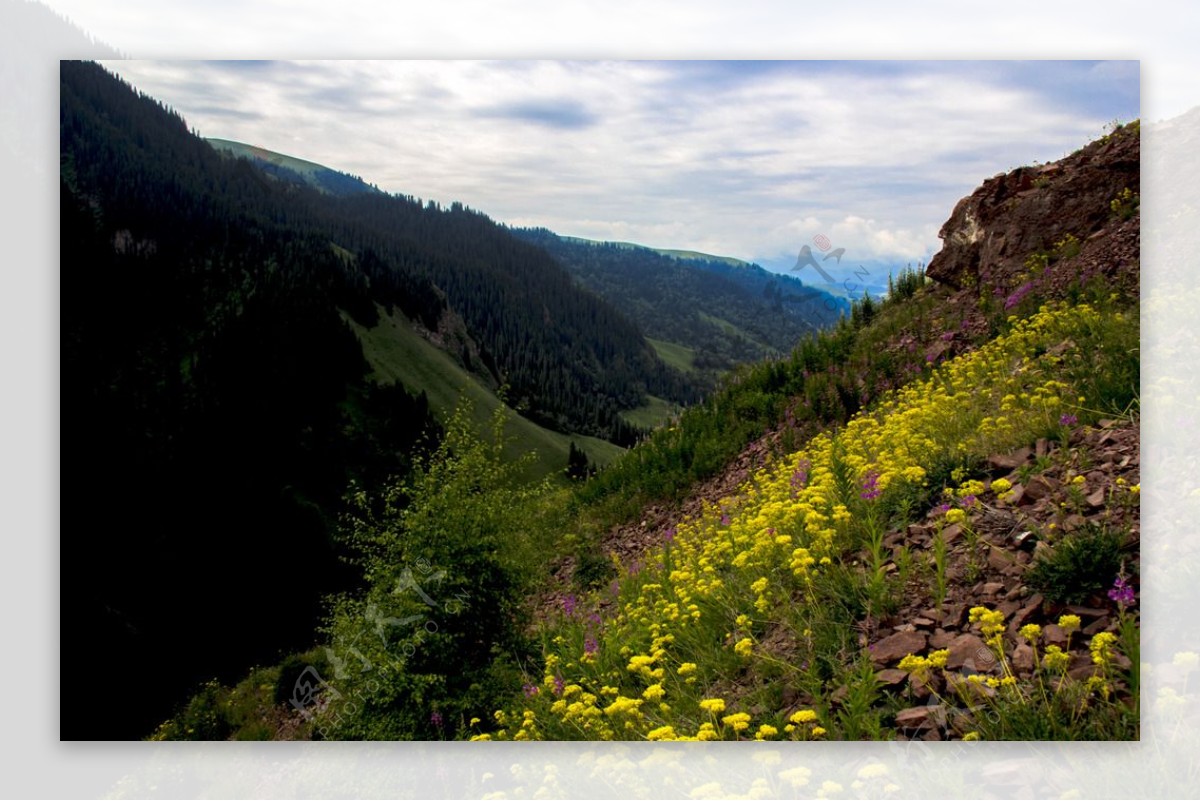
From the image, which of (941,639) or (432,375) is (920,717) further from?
(432,375)

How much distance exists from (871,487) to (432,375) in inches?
253

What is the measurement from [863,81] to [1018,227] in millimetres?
5326

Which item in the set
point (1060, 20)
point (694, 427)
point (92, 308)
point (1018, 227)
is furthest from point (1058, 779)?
point (92, 308)

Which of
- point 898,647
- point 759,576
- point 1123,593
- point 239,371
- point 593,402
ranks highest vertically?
point 239,371

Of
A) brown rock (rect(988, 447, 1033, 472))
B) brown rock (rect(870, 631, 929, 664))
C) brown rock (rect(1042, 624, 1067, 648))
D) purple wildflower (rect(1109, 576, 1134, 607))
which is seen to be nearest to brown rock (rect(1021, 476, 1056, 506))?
brown rock (rect(988, 447, 1033, 472))

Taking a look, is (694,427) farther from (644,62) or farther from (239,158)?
(239,158)

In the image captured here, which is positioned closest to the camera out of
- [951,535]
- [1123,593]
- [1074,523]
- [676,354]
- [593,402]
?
[1123,593]

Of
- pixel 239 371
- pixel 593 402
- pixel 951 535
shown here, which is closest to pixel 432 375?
pixel 593 402

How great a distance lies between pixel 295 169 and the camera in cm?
805

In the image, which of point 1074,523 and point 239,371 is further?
point 239,371

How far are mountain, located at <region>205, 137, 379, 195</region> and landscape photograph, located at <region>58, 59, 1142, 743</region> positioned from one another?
80 mm

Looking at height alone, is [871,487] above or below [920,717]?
above

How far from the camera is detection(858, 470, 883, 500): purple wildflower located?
17.8ft

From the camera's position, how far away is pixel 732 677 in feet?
15.6
